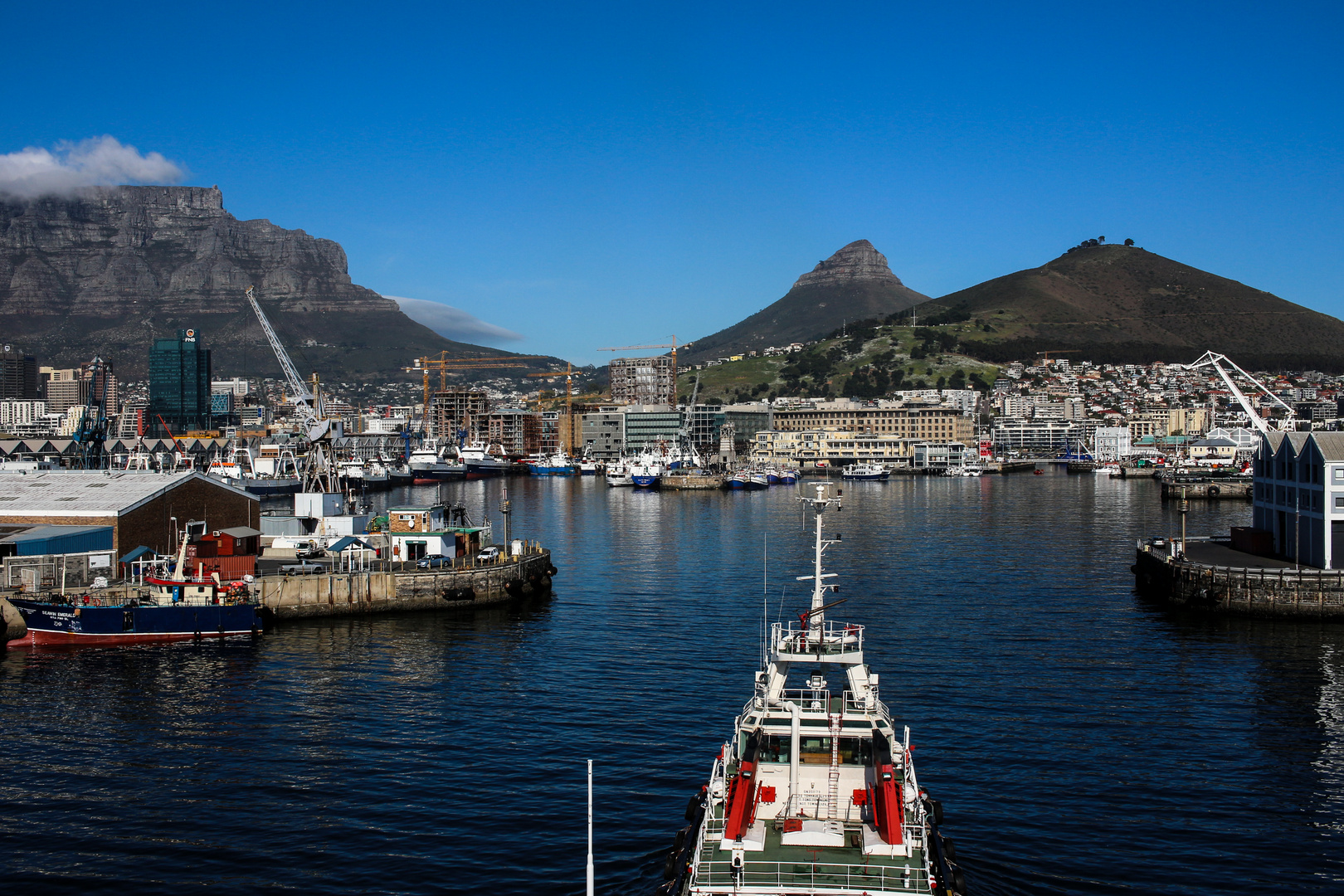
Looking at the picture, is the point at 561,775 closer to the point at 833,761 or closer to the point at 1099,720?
the point at 833,761

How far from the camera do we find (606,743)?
27.5 m

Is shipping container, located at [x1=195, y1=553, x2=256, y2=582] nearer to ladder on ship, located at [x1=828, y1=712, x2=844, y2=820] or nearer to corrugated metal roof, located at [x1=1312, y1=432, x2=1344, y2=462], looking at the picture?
ladder on ship, located at [x1=828, y1=712, x2=844, y2=820]

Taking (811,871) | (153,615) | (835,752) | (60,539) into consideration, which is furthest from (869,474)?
(811,871)

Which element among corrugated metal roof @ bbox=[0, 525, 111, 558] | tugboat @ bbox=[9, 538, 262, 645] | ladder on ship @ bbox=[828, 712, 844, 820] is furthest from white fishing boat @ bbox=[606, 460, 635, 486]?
ladder on ship @ bbox=[828, 712, 844, 820]

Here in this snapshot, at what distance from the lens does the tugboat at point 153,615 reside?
1528 inches

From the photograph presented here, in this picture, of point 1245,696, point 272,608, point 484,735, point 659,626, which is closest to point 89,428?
point 272,608

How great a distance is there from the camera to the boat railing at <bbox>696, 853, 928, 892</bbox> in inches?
608

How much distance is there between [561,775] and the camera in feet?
82.1

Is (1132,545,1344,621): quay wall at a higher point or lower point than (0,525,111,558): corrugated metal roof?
lower

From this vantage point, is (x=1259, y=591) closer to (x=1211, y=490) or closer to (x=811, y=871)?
(x=811, y=871)

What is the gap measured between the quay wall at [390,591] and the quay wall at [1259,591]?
97.7 feet

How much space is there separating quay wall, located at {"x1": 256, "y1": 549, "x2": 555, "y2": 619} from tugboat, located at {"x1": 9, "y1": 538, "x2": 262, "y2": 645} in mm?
1660

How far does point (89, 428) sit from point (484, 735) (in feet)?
458

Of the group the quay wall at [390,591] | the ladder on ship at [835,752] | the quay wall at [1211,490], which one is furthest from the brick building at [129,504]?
the quay wall at [1211,490]
